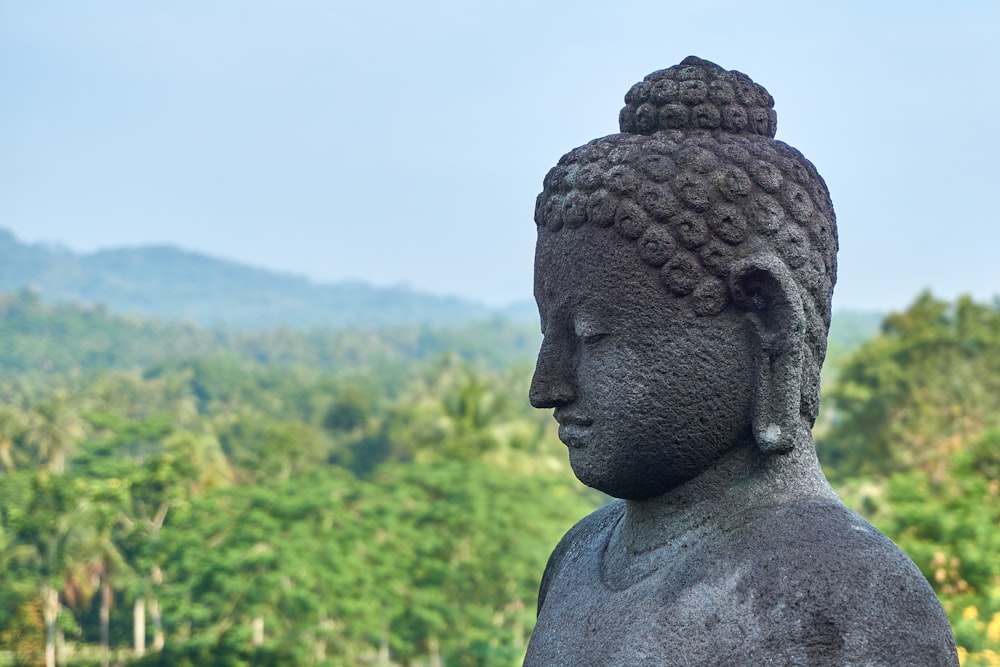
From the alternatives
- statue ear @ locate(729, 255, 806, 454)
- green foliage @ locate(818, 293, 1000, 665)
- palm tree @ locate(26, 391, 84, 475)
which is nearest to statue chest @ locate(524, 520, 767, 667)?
statue ear @ locate(729, 255, 806, 454)

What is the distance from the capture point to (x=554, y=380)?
3.26 metres

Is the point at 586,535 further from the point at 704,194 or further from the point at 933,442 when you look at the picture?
the point at 933,442

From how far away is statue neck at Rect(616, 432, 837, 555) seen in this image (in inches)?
121

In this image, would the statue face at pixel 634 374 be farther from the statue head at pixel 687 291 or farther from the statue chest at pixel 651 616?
the statue chest at pixel 651 616

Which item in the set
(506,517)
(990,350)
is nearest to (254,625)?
(506,517)

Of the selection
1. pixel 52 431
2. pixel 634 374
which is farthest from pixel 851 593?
pixel 52 431

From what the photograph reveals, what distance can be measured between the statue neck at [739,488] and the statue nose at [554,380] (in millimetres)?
433

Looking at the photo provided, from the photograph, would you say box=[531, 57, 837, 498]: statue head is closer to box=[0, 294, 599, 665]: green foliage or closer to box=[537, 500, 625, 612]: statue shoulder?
box=[537, 500, 625, 612]: statue shoulder

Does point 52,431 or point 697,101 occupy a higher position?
point 697,101

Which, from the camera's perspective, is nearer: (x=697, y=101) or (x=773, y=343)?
(x=773, y=343)

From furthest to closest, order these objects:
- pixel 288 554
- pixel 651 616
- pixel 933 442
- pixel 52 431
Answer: pixel 52 431
pixel 933 442
pixel 288 554
pixel 651 616

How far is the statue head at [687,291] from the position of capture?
3020 mm

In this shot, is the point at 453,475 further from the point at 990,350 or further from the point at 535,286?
the point at 535,286

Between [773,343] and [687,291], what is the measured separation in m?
0.29
